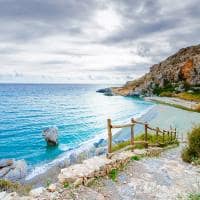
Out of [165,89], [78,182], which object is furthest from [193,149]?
[165,89]

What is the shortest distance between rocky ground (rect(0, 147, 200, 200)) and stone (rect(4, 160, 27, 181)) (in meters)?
13.2

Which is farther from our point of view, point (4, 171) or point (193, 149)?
point (4, 171)

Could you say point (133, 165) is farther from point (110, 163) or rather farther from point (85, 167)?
point (85, 167)

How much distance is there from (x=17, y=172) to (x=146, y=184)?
15.5 metres

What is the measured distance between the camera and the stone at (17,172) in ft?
72.6

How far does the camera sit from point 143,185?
955 cm

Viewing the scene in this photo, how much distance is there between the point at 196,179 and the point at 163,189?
1880 mm

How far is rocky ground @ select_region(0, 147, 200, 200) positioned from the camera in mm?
8562

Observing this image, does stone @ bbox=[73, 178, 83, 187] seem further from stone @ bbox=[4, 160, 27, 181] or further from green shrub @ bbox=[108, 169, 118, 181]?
stone @ bbox=[4, 160, 27, 181]

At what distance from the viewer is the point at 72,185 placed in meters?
8.95

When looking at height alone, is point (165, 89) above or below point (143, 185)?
below

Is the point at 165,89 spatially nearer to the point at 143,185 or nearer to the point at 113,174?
the point at 113,174

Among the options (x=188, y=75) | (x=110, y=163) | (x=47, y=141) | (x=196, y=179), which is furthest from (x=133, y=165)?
(x=188, y=75)

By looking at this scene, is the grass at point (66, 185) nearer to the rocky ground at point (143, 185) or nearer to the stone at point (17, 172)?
the rocky ground at point (143, 185)
